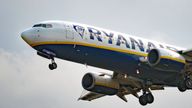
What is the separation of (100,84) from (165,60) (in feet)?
30.6

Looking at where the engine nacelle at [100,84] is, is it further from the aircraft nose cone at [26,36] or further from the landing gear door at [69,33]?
the aircraft nose cone at [26,36]

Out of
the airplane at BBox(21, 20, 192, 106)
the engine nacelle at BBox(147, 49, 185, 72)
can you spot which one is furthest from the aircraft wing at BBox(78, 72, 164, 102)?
the engine nacelle at BBox(147, 49, 185, 72)

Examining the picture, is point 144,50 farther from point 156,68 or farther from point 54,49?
point 54,49

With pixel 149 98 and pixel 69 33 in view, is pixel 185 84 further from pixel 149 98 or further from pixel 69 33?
pixel 69 33

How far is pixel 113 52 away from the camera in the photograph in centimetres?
5800

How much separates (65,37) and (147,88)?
1176 centimetres

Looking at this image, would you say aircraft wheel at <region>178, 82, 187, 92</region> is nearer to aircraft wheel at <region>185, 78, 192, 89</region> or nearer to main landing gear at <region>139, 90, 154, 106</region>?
aircraft wheel at <region>185, 78, 192, 89</region>

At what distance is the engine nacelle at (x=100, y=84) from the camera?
63906 millimetres

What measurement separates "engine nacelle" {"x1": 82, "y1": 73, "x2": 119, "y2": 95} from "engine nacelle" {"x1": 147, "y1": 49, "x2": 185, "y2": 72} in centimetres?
764

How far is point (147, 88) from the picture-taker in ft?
210

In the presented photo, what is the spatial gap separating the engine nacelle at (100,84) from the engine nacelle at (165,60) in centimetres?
764

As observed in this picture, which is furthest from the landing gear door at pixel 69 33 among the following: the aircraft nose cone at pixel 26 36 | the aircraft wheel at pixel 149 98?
the aircraft wheel at pixel 149 98

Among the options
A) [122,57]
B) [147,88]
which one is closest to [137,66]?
[122,57]

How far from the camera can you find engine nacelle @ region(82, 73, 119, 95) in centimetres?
6391
